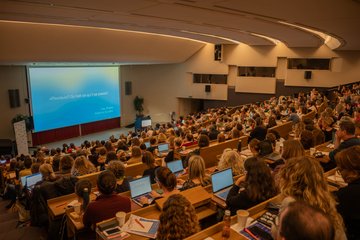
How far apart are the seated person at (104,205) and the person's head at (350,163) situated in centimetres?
237

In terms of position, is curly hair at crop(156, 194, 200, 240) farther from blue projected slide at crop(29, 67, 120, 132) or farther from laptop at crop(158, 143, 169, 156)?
blue projected slide at crop(29, 67, 120, 132)

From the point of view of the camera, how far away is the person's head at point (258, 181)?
10.0 feet

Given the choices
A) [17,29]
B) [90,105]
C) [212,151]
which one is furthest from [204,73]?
[212,151]

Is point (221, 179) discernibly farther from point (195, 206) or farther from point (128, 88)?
point (128, 88)

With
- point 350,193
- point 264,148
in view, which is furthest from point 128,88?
point 350,193

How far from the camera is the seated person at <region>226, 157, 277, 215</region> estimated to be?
306cm

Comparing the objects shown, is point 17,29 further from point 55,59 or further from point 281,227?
point 281,227

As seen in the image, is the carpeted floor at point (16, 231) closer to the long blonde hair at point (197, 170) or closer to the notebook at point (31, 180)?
the notebook at point (31, 180)

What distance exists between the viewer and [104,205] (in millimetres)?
3332

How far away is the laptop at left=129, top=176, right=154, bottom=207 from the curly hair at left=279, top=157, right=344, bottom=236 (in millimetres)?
2133

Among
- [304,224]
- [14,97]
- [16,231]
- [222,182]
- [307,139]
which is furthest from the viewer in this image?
[14,97]

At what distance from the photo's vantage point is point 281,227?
5.07 feet

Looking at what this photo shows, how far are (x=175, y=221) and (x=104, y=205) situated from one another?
1.28 meters

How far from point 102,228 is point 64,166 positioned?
262 cm
